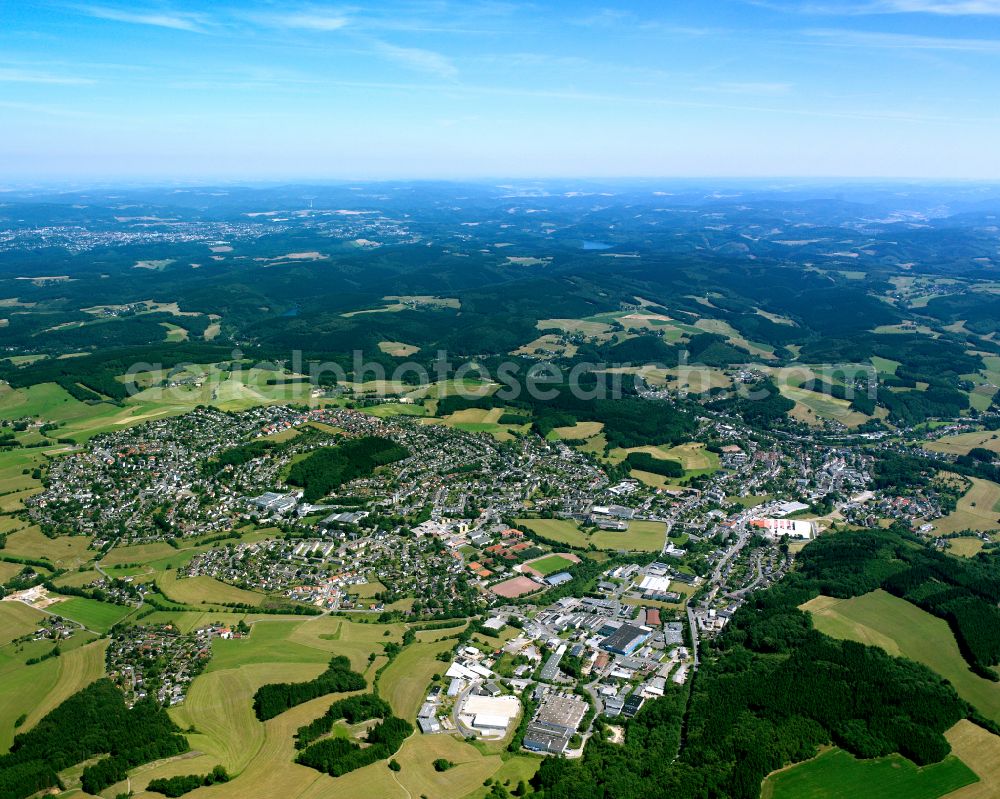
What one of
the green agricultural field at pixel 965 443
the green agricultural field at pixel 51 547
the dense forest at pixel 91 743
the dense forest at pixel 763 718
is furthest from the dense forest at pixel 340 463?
the green agricultural field at pixel 965 443

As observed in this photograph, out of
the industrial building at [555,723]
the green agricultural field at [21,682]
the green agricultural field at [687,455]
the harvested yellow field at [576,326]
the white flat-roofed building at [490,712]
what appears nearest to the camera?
the industrial building at [555,723]

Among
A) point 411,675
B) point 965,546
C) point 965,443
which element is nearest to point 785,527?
point 965,546

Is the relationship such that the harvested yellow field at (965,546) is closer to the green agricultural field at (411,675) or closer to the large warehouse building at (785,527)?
the large warehouse building at (785,527)

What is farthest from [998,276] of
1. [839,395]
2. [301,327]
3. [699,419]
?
[301,327]

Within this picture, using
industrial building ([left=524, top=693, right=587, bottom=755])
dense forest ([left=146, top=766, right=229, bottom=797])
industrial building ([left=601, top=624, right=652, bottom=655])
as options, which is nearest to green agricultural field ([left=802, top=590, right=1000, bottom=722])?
industrial building ([left=601, top=624, right=652, bottom=655])

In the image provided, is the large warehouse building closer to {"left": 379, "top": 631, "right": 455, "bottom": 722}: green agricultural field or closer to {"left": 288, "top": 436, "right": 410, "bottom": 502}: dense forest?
{"left": 379, "top": 631, "right": 455, "bottom": 722}: green agricultural field

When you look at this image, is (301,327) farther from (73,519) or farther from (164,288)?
(73,519)
